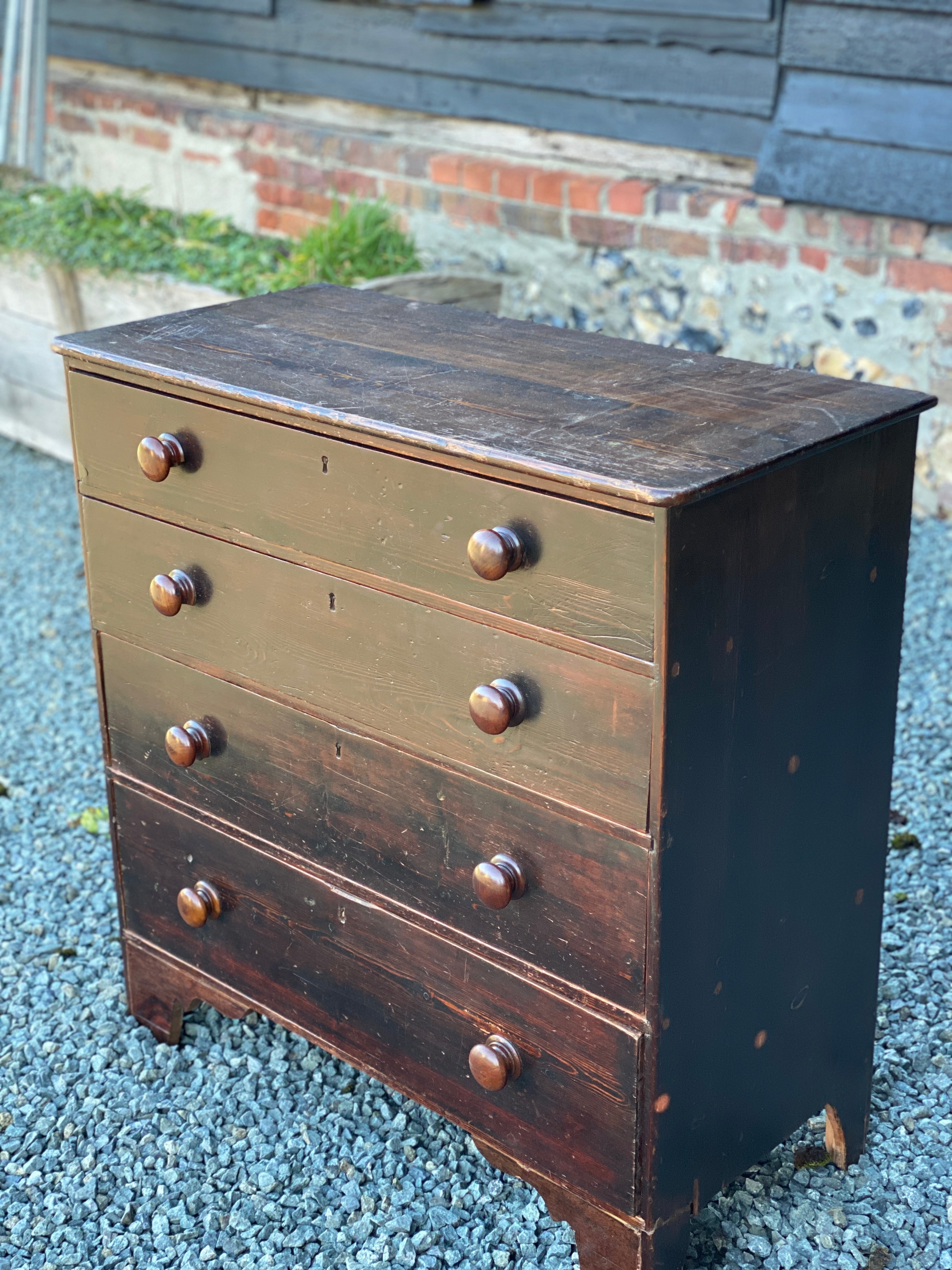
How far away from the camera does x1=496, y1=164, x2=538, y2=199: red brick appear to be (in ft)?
14.4

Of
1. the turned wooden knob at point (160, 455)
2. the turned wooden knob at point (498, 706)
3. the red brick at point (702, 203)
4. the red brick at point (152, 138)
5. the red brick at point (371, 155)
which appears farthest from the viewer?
the red brick at point (152, 138)

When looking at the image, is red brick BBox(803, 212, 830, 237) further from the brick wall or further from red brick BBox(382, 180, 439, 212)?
red brick BBox(382, 180, 439, 212)

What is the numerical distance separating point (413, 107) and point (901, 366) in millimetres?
1982

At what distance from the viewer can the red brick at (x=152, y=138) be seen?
216 inches

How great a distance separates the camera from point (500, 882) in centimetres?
151

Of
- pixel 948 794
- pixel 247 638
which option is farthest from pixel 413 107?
pixel 247 638

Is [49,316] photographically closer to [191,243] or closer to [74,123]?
[191,243]

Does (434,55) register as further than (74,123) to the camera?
No

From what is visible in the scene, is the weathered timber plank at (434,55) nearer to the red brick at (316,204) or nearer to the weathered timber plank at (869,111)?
the weathered timber plank at (869,111)

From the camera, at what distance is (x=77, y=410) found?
183 cm

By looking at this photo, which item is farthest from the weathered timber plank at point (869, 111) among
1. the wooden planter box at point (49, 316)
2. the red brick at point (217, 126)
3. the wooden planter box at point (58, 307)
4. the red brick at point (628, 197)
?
the red brick at point (217, 126)

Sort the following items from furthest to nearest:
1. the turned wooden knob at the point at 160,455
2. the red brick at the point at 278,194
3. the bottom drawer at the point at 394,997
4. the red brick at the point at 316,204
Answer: the red brick at the point at 278,194
the red brick at the point at 316,204
the turned wooden knob at the point at 160,455
the bottom drawer at the point at 394,997

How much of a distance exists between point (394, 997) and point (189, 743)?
0.45 metres

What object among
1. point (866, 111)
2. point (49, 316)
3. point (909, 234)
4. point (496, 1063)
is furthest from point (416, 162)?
point (496, 1063)
